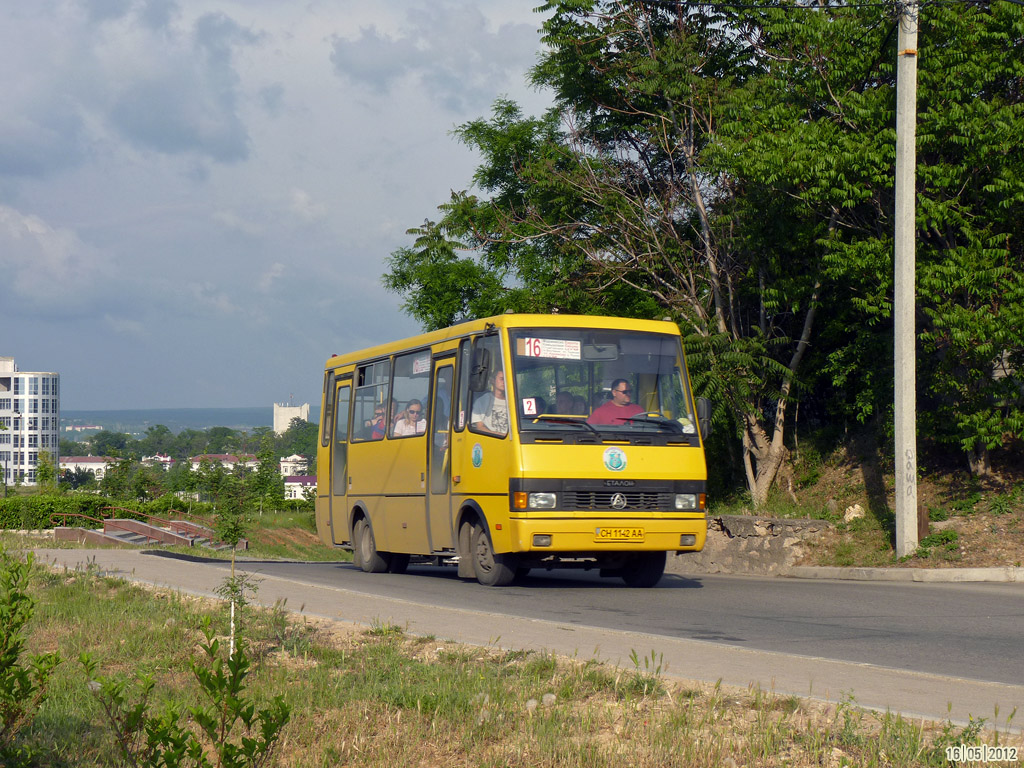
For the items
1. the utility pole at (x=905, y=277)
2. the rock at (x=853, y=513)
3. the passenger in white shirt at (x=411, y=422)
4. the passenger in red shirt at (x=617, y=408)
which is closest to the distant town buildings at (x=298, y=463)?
the passenger in white shirt at (x=411, y=422)

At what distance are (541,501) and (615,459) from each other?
1006 mm

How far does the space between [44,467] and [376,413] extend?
52085mm

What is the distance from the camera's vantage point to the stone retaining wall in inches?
705

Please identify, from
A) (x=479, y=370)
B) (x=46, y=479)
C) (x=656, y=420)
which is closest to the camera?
(x=479, y=370)

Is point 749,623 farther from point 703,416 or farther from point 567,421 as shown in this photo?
point 703,416

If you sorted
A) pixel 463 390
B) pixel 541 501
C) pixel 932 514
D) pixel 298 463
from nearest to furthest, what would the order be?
pixel 541 501, pixel 463 390, pixel 932 514, pixel 298 463

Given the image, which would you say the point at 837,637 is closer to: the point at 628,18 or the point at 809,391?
the point at 809,391

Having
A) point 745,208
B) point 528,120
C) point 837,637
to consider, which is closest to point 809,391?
point 745,208

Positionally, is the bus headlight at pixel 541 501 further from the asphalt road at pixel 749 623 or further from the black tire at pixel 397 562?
the black tire at pixel 397 562

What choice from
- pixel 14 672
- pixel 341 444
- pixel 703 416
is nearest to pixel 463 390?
pixel 703 416

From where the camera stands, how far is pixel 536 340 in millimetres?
14062

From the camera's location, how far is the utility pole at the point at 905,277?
15938 mm

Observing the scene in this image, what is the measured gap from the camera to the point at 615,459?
13594 millimetres
